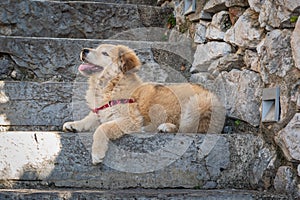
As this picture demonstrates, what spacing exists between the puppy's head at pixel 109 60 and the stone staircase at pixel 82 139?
0.81ft

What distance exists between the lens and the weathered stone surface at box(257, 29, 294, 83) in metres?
3.46

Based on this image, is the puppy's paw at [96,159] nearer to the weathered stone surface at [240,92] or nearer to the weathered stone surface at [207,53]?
the weathered stone surface at [240,92]

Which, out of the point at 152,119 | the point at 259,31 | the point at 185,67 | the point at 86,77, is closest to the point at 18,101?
the point at 86,77

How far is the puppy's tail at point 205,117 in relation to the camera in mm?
4105

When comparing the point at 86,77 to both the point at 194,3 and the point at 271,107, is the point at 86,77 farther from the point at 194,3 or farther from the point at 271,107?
the point at 271,107

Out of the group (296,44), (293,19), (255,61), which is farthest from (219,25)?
(296,44)

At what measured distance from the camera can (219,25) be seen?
4.50 meters

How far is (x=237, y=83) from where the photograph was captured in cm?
408

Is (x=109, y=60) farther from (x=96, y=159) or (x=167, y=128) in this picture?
(x=96, y=159)

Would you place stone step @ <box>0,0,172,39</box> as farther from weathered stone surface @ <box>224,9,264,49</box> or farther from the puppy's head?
weathered stone surface @ <box>224,9,264,49</box>

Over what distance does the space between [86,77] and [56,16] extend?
2.54 feet

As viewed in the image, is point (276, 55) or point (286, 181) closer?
point (286, 181)

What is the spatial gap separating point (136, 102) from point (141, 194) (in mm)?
1180

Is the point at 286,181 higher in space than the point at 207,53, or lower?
lower
